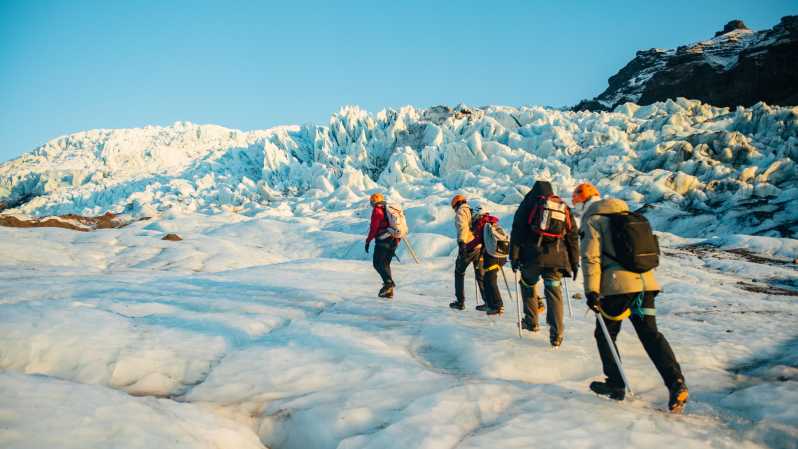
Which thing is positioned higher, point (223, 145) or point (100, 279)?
point (223, 145)

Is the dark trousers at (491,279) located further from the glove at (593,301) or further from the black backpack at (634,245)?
the black backpack at (634,245)

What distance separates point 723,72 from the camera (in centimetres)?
7556

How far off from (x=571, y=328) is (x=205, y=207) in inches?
2797

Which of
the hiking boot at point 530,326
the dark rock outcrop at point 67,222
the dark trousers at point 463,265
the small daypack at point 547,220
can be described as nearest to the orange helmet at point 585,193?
the small daypack at point 547,220

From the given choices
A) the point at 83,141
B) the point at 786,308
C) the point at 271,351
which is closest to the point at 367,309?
the point at 271,351

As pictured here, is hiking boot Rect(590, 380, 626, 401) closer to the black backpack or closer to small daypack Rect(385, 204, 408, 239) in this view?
the black backpack

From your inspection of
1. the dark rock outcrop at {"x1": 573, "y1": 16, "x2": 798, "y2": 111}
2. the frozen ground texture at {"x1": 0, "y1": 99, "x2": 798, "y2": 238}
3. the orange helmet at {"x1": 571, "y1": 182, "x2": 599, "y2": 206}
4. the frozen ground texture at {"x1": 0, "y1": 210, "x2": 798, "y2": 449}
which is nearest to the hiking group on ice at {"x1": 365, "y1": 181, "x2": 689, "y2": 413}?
the orange helmet at {"x1": 571, "y1": 182, "x2": 599, "y2": 206}

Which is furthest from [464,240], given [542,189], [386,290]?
[386,290]

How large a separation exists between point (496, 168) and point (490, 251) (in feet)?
142

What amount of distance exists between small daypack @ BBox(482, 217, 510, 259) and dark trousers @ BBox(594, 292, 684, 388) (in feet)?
8.58

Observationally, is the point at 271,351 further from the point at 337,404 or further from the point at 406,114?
the point at 406,114

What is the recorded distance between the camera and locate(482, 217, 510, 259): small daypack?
640 centimetres

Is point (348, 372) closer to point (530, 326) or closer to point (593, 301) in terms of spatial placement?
point (593, 301)

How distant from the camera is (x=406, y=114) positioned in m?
74.9
